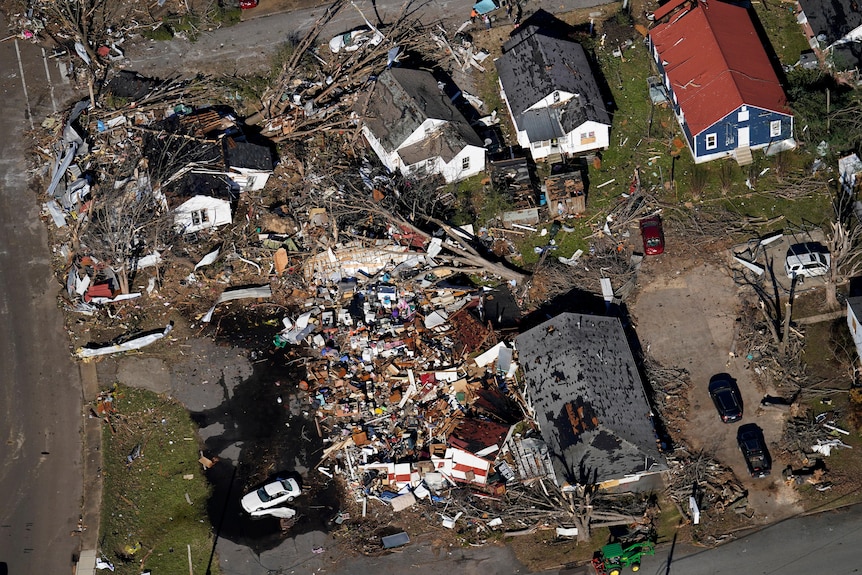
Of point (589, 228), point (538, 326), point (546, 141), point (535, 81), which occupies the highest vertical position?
point (535, 81)

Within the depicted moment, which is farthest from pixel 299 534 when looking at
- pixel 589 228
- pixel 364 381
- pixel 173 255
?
pixel 589 228

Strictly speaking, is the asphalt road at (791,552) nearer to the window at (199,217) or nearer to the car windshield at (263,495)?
the car windshield at (263,495)

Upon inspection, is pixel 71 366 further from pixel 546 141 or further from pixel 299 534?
pixel 546 141

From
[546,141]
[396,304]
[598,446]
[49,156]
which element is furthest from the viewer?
[49,156]

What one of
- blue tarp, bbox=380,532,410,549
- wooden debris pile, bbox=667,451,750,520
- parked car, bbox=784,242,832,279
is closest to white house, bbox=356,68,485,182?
parked car, bbox=784,242,832,279

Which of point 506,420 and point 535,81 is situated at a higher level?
point 535,81

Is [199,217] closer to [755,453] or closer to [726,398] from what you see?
[726,398]

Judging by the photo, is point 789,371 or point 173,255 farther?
point 173,255

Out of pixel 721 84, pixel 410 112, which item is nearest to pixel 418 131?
pixel 410 112

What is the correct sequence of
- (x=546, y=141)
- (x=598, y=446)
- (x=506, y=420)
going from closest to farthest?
(x=598, y=446) < (x=506, y=420) < (x=546, y=141)

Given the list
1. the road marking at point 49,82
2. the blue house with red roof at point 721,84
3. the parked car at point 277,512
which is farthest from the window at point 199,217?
the blue house with red roof at point 721,84
